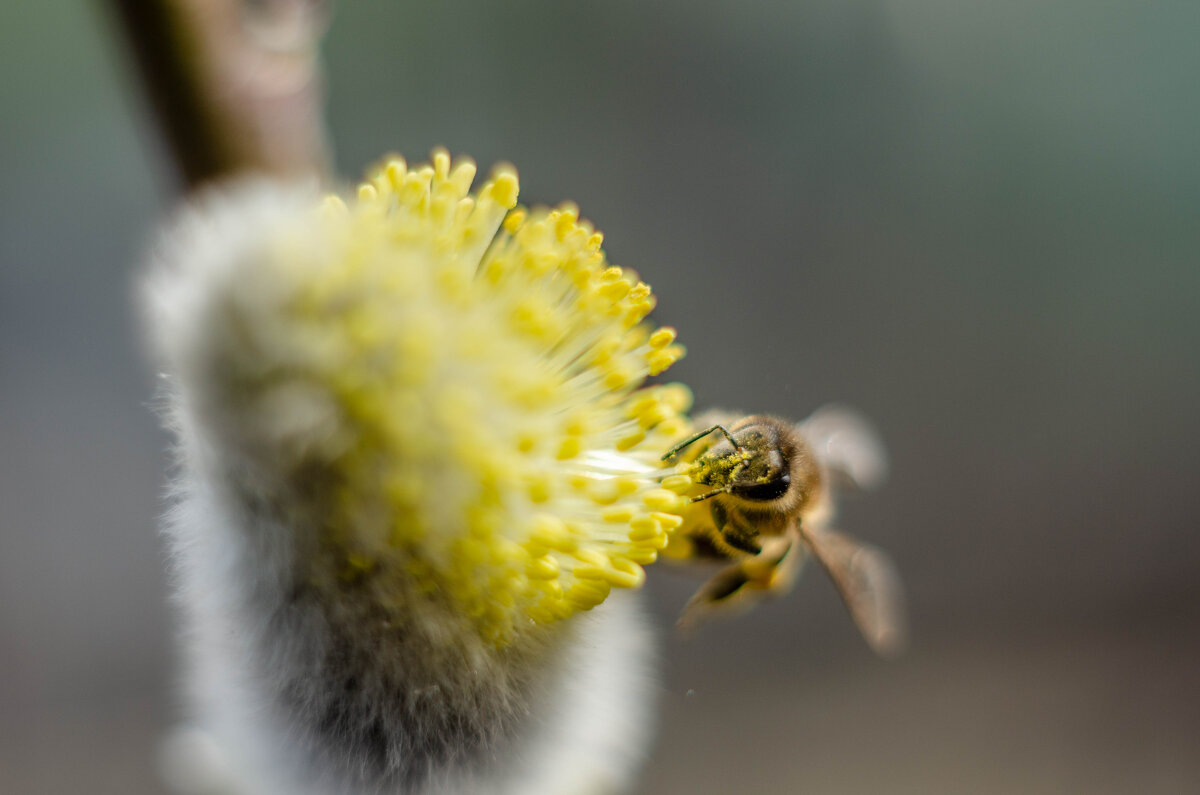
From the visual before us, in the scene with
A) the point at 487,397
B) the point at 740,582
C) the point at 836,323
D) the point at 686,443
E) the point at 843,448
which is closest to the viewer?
the point at 487,397

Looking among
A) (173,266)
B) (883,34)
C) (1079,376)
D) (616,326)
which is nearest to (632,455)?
(616,326)

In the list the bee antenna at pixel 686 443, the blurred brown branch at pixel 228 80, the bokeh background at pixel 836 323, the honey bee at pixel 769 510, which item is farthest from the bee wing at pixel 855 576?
the bokeh background at pixel 836 323

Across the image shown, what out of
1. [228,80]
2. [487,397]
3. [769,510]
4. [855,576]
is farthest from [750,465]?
[228,80]

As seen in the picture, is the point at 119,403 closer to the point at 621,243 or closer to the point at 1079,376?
the point at 621,243

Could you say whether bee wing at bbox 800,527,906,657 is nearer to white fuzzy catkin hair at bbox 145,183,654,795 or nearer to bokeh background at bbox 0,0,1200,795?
white fuzzy catkin hair at bbox 145,183,654,795

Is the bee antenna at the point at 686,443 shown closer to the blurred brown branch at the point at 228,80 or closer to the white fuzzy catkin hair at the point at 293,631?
the white fuzzy catkin hair at the point at 293,631

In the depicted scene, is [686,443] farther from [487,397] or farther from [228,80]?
[228,80]

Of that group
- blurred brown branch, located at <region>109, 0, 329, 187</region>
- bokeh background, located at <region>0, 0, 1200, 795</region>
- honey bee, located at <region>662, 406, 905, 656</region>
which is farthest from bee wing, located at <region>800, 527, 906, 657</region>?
bokeh background, located at <region>0, 0, 1200, 795</region>
